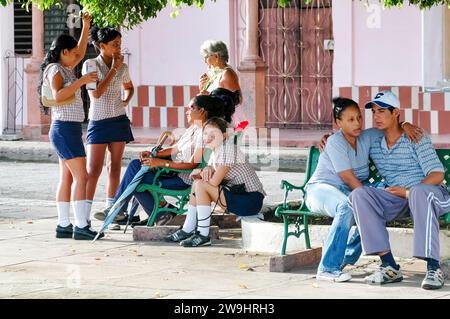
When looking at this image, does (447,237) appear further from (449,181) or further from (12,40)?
(12,40)

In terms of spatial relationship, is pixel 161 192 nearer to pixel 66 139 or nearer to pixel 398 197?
pixel 66 139

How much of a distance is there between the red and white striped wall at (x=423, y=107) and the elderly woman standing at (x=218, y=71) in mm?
6418

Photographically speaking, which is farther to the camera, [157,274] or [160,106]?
[160,106]

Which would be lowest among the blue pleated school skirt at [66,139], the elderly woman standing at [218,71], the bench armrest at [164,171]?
the bench armrest at [164,171]

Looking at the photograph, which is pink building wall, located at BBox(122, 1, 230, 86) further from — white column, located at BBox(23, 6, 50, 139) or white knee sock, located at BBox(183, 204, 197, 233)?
white knee sock, located at BBox(183, 204, 197, 233)

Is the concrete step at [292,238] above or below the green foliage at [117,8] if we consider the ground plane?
below

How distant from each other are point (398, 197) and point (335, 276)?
64 cm

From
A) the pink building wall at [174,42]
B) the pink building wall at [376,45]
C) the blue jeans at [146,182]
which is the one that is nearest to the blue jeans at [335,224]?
the blue jeans at [146,182]

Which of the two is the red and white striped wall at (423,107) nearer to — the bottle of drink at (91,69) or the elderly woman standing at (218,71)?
the elderly woman standing at (218,71)

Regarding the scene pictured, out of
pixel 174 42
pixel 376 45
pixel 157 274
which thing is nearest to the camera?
pixel 157 274

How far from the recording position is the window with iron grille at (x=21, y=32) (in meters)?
20.2

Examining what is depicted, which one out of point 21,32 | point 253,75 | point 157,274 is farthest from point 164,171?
point 21,32

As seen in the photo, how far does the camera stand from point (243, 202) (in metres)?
9.62

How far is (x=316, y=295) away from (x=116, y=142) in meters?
3.61
